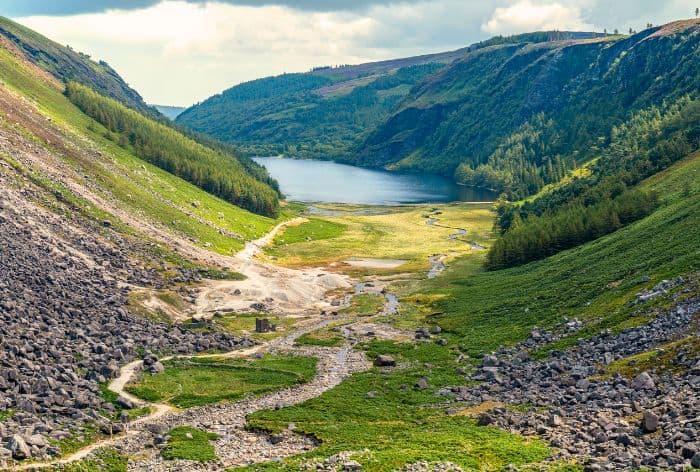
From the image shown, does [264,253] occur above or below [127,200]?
below

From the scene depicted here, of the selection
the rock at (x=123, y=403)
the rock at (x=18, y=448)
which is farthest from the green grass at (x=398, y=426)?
the rock at (x=18, y=448)

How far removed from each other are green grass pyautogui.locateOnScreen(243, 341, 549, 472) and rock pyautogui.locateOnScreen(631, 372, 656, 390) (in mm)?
12094

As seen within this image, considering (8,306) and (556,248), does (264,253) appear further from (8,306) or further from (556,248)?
(8,306)

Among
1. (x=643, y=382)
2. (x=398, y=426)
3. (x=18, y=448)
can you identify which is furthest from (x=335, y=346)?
(x=18, y=448)

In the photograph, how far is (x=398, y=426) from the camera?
6294 centimetres

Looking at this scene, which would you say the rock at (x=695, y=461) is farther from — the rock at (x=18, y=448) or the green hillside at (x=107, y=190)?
the green hillside at (x=107, y=190)

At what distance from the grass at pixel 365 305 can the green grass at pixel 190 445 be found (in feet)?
207

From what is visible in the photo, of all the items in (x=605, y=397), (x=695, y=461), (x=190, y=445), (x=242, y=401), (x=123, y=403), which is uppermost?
(x=695, y=461)

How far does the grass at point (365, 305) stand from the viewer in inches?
4862

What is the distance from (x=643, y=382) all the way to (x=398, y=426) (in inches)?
850

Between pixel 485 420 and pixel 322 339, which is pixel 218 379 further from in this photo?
pixel 485 420

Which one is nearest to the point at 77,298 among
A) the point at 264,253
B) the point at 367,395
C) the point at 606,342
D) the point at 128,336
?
the point at 128,336

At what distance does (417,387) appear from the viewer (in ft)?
249

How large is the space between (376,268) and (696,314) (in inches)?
4340
